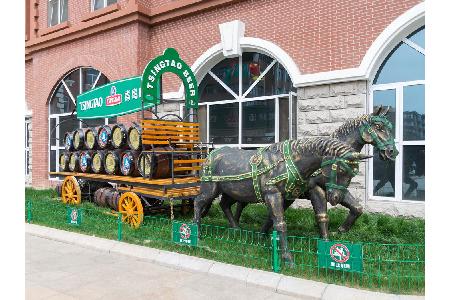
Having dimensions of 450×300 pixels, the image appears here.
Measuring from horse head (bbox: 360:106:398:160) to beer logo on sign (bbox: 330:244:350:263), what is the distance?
1697mm

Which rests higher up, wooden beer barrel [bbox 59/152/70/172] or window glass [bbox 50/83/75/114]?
window glass [bbox 50/83/75/114]

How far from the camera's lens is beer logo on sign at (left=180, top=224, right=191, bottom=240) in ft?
19.8

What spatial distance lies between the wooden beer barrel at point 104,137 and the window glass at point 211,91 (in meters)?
3.88

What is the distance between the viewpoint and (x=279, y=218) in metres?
5.39

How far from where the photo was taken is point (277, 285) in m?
4.77

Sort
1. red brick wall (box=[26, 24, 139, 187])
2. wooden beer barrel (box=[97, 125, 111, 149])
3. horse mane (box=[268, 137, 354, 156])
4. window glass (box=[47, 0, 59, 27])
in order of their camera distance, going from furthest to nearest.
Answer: window glass (box=[47, 0, 59, 27])
red brick wall (box=[26, 24, 139, 187])
wooden beer barrel (box=[97, 125, 111, 149])
horse mane (box=[268, 137, 354, 156])

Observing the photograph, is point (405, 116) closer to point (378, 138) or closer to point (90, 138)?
point (378, 138)

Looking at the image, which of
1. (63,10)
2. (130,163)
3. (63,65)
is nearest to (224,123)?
(130,163)

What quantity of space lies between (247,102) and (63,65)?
898 centimetres

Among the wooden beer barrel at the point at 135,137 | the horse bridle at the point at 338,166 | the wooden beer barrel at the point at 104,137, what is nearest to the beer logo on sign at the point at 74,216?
the wooden beer barrel at the point at 135,137

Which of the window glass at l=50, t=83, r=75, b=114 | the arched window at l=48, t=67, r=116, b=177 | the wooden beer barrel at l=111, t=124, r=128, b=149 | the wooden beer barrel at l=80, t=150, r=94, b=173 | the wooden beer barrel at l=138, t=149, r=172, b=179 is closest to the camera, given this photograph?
the wooden beer barrel at l=138, t=149, r=172, b=179

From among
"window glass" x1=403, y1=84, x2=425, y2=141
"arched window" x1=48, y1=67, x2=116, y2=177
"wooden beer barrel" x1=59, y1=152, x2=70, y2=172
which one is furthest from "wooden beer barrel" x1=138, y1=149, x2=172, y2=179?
"arched window" x1=48, y1=67, x2=116, y2=177

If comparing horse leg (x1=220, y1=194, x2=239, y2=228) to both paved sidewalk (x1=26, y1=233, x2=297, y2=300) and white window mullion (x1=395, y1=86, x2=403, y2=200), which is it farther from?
white window mullion (x1=395, y1=86, x2=403, y2=200)

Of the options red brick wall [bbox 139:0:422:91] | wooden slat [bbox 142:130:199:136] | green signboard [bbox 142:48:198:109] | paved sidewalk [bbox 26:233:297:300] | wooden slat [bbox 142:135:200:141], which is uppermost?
red brick wall [bbox 139:0:422:91]
